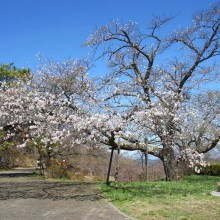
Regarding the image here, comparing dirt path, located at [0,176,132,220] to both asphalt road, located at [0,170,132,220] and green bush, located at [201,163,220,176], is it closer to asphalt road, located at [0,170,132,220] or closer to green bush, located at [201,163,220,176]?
asphalt road, located at [0,170,132,220]

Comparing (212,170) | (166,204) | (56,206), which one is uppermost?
(212,170)

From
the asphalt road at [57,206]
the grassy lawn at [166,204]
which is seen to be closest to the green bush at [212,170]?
the grassy lawn at [166,204]

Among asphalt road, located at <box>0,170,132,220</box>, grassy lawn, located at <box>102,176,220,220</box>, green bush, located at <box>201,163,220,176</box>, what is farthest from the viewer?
green bush, located at <box>201,163,220,176</box>

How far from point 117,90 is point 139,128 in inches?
124

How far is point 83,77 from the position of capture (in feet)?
52.2

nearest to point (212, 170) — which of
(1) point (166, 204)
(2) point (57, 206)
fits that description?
(1) point (166, 204)

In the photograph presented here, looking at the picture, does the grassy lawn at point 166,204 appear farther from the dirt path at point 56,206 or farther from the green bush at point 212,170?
the green bush at point 212,170

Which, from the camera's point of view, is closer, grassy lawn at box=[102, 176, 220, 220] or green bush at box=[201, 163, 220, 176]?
grassy lawn at box=[102, 176, 220, 220]

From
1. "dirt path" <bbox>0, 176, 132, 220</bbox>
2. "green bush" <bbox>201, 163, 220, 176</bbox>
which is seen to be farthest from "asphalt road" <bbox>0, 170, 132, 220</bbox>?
"green bush" <bbox>201, 163, 220, 176</bbox>

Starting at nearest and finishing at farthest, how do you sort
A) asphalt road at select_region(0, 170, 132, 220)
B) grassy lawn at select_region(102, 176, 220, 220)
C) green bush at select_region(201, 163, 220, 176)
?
grassy lawn at select_region(102, 176, 220, 220)
asphalt road at select_region(0, 170, 132, 220)
green bush at select_region(201, 163, 220, 176)

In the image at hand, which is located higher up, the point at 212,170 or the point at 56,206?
the point at 212,170

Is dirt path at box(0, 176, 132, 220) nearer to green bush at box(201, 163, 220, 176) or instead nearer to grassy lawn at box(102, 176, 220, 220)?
grassy lawn at box(102, 176, 220, 220)

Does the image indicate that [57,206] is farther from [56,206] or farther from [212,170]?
[212,170]

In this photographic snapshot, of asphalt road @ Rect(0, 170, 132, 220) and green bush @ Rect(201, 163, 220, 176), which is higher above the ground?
green bush @ Rect(201, 163, 220, 176)
